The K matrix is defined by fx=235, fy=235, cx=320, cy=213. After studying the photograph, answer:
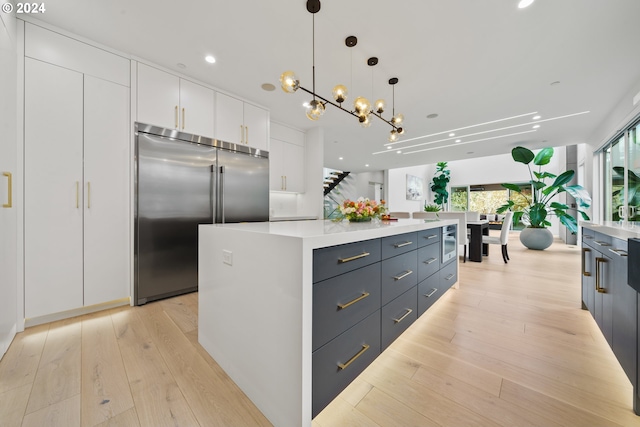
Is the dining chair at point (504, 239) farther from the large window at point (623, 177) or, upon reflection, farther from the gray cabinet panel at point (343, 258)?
the gray cabinet panel at point (343, 258)

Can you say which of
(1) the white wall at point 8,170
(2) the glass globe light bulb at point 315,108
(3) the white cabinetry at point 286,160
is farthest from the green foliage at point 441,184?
(1) the white wall at point 8,170

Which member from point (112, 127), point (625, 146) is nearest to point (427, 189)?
point (625, 146)

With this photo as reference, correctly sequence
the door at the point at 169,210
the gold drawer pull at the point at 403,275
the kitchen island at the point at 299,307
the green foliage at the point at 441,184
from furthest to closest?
the green foliage at the point at 441,184
the door at the point at 169,210
the gold drawer pull at the point at 403,275
the kitchen island at the point at 299,307

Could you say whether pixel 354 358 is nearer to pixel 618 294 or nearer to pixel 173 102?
pixel 618 294

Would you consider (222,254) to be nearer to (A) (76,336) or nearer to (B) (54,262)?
(A) (76,336)

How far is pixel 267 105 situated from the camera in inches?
145

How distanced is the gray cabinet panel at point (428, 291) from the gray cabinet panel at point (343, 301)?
2.32ft

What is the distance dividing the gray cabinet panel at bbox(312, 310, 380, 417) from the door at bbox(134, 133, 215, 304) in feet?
7.81

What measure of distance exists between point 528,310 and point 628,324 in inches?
49.4

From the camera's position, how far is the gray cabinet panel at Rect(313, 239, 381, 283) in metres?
1.01

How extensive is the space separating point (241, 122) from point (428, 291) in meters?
3.18

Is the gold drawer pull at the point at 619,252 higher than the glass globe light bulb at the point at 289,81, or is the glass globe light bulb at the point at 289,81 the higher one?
the glass globe light bulb at the point at 289,81

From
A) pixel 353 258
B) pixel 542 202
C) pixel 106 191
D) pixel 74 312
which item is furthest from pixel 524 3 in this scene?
pixel 542 202

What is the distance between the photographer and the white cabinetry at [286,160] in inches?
171
